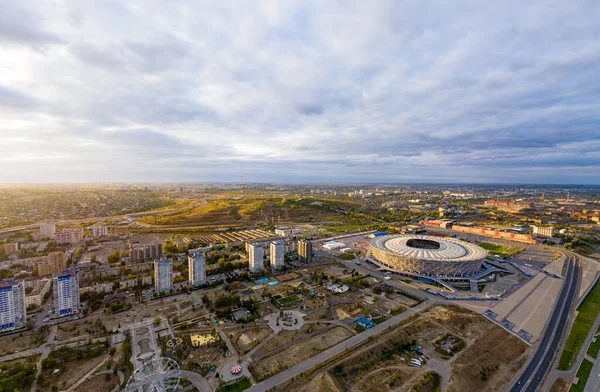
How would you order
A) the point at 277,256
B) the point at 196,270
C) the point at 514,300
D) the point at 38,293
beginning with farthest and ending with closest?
the point at 277,256
the point at 196,270
the point at 514,300
the point at 38,293

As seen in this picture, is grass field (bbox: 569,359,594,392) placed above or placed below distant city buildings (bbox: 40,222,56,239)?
below

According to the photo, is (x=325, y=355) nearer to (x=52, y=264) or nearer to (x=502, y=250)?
(x=52, y=264)

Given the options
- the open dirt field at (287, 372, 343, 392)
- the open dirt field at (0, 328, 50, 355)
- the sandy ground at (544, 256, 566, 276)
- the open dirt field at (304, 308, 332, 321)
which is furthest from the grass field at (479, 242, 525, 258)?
A: the open dirt field at (0, 328, 50, 355)

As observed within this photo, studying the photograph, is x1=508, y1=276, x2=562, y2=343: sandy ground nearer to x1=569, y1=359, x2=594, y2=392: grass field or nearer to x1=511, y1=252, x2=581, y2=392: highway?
x1=511, y1=252, x2=581, y2=392: highway

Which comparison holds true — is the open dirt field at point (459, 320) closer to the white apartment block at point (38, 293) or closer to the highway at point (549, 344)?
the highway at point (549, 344)

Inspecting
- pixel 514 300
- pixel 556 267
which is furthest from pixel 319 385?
pixel 556 267

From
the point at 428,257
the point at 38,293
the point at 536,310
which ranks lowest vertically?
the point at 536,310

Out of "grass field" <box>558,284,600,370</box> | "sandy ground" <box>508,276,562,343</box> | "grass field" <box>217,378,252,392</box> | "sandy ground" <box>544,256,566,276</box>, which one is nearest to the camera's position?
"grass field" <box>217,378,252,392</box>

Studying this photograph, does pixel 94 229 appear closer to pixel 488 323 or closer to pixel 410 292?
pixel 410 292


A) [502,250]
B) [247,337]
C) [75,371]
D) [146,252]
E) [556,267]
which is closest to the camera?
[75,371]
